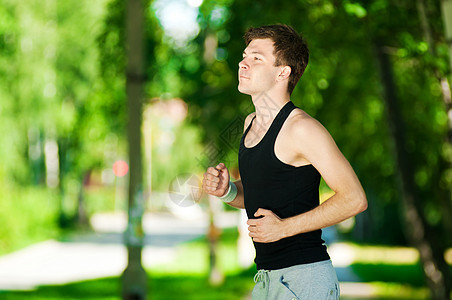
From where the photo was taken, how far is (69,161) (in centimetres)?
2992

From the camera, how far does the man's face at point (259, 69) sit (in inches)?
95.4

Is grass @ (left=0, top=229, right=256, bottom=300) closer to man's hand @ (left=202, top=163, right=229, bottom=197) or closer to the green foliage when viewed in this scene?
the green foliage

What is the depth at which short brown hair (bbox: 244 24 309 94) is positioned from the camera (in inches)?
95.7

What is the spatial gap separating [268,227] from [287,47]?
0.65 m

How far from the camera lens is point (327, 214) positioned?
7.43 feet

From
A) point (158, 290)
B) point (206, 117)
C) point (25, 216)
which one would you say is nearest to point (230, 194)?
point (206, 117)

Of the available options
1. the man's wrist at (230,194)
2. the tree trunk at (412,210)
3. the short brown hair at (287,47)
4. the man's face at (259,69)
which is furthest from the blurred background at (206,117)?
the short brown hair at (287,47)

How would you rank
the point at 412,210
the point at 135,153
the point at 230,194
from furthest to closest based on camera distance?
the point at 412,210, the point at 135,153, the point at 230,194

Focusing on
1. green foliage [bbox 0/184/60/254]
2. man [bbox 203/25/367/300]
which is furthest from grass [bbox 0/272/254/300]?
man [bbox 203/25/367/300]

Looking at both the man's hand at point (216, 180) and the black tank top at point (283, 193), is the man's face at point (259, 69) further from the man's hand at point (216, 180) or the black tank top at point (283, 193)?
the man's hand at point (216, 180)

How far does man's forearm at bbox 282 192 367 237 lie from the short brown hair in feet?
1.55

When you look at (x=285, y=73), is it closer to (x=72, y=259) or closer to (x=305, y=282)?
(x=305, y=282)

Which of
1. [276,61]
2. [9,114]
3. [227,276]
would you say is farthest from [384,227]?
[276,61]

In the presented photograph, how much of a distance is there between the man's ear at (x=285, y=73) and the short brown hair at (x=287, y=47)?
1 centimetres
